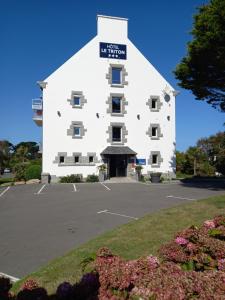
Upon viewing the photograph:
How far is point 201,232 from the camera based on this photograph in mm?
5555

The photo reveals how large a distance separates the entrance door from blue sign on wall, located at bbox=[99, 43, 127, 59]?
10.9m

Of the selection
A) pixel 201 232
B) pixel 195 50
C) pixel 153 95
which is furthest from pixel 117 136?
pixel 201 232

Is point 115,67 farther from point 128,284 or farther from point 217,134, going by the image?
point 128,284

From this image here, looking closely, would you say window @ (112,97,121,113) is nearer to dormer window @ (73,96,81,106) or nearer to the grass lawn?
dormer window @ (73,96,81,106)

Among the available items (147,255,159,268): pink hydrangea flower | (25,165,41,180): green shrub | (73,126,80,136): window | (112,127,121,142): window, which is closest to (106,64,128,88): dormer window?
(112,127,121,142): window

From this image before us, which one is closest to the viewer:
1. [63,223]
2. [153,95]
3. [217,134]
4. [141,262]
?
[141,262]

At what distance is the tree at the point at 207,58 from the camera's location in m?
17.5

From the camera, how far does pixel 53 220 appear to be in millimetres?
12352

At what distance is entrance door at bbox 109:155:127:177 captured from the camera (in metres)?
31.3

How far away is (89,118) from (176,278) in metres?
26.9

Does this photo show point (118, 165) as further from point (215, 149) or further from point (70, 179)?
point (215, 149)

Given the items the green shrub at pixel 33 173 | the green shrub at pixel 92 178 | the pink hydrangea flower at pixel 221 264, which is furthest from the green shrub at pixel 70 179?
the pink hydrangea flower at pixel 221 264

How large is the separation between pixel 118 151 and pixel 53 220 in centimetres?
1799

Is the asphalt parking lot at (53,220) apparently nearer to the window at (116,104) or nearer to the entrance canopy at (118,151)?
the entrance canopy at (118,151)
